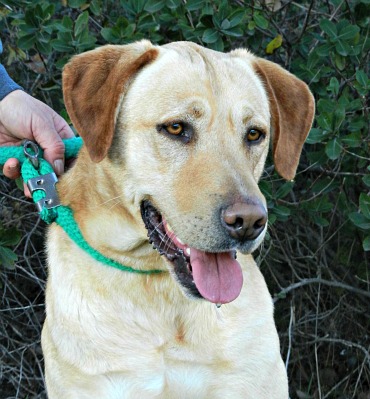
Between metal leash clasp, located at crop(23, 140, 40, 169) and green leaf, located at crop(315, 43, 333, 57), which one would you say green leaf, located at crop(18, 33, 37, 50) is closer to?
metal leash clasp, located at crop(23, 140, 40, 169)

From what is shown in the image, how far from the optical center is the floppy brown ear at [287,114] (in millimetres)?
3508

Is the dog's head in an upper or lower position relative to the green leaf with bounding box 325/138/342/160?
upper

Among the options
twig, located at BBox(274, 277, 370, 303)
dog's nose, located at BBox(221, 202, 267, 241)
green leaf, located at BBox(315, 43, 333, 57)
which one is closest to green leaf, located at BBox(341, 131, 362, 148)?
green leaf, located at BBox(315, 43, 333, 57)

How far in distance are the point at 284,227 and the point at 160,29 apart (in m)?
1.48

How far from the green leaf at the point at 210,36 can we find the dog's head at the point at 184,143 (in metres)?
1.01

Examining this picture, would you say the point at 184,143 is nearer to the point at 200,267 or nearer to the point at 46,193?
the point at 200,267

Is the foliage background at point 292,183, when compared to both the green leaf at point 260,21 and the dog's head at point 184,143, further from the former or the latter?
the dog's head at point 184,143

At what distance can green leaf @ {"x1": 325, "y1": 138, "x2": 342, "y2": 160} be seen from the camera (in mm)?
4301

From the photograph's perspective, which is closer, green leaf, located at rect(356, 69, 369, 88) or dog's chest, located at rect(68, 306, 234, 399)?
dog's chest, located at rect(68, 306, 234, 399)

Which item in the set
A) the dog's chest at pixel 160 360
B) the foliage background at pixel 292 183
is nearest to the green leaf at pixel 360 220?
the foliage background at pixel 292 183

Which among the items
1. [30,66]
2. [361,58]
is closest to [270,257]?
[361,58]

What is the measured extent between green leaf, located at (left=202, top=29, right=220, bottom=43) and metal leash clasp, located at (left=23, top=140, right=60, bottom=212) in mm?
1271

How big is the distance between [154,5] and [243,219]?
1.93 metres

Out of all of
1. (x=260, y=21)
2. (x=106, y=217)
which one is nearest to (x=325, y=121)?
(x=260, y=21)
